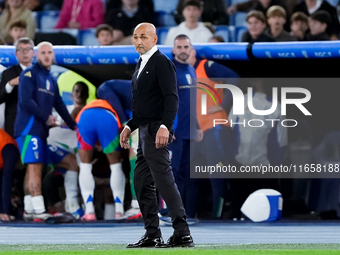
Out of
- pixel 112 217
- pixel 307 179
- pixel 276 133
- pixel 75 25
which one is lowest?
pixel 112 217

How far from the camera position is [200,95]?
661 centimetres

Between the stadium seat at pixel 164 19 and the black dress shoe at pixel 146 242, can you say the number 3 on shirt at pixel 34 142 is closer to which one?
the stadium seat at pixel 164 19

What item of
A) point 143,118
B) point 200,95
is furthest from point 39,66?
point 143,118

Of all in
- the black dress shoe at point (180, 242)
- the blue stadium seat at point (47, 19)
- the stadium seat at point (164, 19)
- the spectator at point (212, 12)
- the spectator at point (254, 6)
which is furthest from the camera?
the blue stadium seat at point (47, 19)

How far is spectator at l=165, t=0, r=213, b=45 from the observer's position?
7871 mm

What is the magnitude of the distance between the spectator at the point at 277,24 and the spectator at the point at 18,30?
303 cm

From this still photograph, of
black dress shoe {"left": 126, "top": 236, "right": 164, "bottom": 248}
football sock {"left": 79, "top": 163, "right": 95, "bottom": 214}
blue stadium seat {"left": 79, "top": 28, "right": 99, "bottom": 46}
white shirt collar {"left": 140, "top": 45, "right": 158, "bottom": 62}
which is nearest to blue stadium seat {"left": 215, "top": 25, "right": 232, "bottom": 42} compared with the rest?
blue stadium seat {"left": 79, "top": 28, "right": 99, "bottom": 46}

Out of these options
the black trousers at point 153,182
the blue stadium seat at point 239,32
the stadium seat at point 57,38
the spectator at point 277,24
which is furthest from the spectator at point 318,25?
the black trousers at point 153,182

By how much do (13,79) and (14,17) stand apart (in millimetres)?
2056

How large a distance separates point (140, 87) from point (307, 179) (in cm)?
305

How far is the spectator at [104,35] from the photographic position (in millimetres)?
7742

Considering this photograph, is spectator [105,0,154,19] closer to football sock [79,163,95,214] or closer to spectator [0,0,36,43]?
spectator [0,0,36,43]

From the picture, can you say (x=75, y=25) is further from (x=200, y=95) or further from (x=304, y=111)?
(x=304, y=111)

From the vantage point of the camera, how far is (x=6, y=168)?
22.3ft
